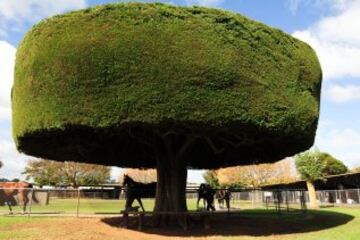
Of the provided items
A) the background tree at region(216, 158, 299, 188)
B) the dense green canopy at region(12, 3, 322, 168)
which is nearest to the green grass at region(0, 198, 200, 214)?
the dense green canopy at region(12, 3, 322, 168)

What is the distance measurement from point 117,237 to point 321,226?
350 inches

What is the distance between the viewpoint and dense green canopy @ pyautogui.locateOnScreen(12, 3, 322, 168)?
555 inches

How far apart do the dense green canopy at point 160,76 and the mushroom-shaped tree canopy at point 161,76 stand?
34 mm

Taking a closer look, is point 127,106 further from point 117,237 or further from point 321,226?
point 321,226

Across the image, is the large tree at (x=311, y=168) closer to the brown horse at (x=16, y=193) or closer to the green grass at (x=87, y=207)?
the green grass at (x=87, y=207)

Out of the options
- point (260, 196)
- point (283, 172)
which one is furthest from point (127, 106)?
point (283, 172)

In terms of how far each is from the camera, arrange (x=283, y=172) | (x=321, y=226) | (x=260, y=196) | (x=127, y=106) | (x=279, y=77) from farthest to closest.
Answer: (x=283, y=172)
(x=260, y=196)
(x=321, y=226)
(x=279, y=77)
(x=127, y=106)

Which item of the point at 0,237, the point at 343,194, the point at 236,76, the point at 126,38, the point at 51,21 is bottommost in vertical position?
the point at 0,237

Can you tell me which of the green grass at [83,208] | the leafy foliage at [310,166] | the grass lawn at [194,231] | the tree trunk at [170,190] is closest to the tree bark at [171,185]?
the tree trunk at [170,190]

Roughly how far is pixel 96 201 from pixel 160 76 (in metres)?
28.7

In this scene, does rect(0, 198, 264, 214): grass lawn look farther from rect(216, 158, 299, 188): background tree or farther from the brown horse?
rect(216, 158, 299, 188): background tree

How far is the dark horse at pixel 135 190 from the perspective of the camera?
70.0ft

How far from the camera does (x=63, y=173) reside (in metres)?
73.1

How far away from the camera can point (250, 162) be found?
25.4 meters
